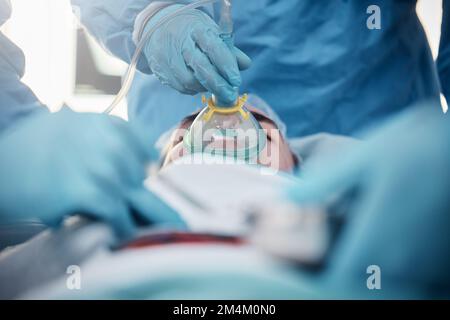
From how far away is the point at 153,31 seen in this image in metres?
1.32

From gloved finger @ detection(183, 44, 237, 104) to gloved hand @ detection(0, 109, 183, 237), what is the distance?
21 cm

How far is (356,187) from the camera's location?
50.4 inches

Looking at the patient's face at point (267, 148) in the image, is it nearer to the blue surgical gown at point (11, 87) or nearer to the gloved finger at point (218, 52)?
the gloved finger at point (218, 52)

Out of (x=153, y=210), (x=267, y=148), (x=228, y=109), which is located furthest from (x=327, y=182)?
(x=153, y=210)

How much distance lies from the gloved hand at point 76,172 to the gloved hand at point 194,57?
0.16 m

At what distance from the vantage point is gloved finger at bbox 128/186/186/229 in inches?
51.5

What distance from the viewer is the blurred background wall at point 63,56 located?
1.35 meters

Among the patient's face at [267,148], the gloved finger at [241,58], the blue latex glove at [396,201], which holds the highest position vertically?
the gloved finger at [241,58]

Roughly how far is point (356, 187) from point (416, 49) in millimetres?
356

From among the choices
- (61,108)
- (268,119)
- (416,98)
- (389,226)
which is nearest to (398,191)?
(389,226)

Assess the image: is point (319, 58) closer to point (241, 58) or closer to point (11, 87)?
point (241, 58)

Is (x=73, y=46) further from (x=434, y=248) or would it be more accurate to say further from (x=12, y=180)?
(x=434, y=248)

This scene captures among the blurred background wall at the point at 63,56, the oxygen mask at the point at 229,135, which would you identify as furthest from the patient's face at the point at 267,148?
the blurred background wall at the point at 63,56
